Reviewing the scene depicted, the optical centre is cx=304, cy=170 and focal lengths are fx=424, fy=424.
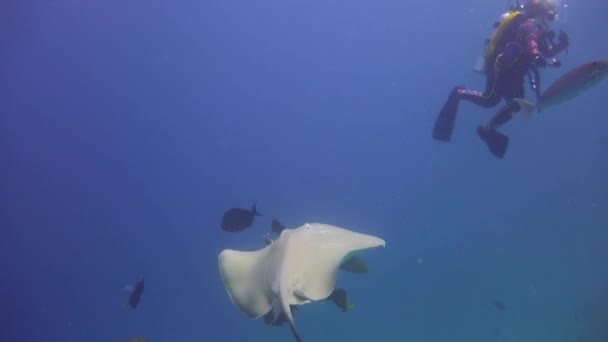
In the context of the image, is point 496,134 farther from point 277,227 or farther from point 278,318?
point 278,318

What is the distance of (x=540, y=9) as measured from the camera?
220 inches

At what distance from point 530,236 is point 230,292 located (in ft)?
148

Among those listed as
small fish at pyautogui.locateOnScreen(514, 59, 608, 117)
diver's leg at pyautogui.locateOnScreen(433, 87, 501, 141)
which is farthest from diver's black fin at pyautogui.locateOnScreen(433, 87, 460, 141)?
small fish at pyautogui.locateOnScreen(514, 59, 608, 117)

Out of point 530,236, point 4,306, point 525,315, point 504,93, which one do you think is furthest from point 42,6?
point 530,236

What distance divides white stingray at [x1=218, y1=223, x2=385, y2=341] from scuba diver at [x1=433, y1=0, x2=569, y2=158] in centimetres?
293

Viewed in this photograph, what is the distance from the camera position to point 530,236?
42000 mm

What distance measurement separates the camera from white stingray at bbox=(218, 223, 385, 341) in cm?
320

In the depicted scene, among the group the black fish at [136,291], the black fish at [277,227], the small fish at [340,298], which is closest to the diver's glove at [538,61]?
the black fish at [277,227]

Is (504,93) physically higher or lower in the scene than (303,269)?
higher

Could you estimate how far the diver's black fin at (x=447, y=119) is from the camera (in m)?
6.56

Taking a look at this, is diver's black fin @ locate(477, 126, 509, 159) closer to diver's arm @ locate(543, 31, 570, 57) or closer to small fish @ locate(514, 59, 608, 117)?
small fish @ locate(514, 59, 608, 117)

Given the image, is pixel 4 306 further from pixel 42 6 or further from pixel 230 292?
pixel 230 292

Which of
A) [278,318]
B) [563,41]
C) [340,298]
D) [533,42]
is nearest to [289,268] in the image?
[278,318]

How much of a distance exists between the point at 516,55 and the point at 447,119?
1683 mm
